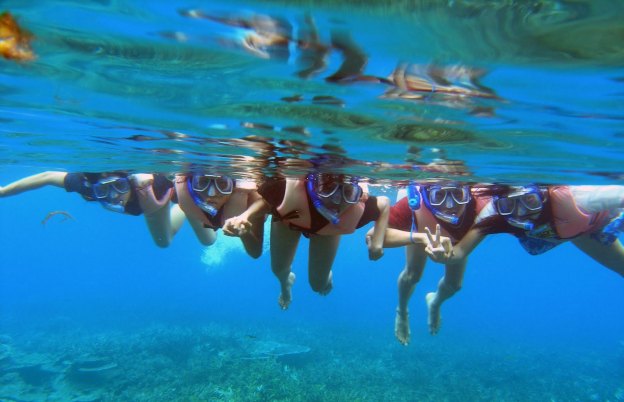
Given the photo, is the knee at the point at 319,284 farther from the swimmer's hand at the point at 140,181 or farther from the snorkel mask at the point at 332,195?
the swimmer's hand at the point at 140,181

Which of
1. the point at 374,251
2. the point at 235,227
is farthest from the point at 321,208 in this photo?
the point at 235,227

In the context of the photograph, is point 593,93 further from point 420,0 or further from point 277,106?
point 277,106

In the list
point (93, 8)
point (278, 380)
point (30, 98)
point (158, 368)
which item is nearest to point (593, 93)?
point (93, 8)

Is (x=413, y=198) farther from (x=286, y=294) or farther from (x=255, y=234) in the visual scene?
(x=286, y=294)

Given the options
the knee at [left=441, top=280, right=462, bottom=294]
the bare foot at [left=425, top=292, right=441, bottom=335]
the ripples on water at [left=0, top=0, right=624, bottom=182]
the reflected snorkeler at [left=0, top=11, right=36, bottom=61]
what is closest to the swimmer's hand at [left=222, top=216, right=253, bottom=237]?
the ripples on water at [left=0, top=0, right=624, bottom=182]

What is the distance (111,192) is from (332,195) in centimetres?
576

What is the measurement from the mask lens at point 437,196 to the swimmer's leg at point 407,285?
1.54 metres

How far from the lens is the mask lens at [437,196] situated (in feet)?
29.1

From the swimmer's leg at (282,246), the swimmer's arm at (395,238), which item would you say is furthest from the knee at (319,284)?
the swimmer's arm at (395,238)

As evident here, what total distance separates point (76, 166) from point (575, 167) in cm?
1483

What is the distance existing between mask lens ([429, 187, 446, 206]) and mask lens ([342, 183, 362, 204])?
2202 millimetres

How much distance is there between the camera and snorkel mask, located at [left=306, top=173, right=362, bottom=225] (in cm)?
758

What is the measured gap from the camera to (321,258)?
9109 millimetres

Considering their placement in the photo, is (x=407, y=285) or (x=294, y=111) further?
(x=407, y=285)
